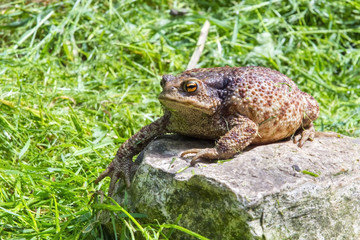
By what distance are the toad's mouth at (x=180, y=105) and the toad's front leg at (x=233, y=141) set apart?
0.22 meters

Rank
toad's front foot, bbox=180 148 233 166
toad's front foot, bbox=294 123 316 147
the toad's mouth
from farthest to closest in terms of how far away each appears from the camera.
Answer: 1. toad's front foot, bbox=294 123 316 147
2. the toad's mouth
3. toad's front foot, bbox=180 148 233 166

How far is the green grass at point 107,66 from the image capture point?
13.5ft

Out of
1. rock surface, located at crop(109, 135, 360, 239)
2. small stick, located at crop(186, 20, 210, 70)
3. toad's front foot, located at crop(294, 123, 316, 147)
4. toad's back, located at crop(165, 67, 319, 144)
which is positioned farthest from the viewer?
small stick, located at crop(186, 20, 210, 70)

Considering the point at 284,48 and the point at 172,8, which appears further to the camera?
the point at 172,8

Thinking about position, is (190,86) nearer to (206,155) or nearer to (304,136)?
(206,155)

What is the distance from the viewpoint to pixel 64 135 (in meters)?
4.74

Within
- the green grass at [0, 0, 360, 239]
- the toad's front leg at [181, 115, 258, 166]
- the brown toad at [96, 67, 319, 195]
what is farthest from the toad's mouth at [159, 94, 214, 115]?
the green grass at [0, 0, 360, 239]

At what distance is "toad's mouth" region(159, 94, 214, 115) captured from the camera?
3105 mm

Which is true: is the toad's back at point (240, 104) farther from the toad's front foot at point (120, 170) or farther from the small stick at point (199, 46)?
the small stick at point (199, 46)

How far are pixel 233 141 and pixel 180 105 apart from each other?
464mm

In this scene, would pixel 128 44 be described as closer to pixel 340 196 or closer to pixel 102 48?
pixel 102 48

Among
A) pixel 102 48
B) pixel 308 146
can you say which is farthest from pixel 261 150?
pixel 102 48

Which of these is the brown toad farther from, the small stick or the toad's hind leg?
the small stick

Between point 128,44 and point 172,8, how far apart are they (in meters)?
1.67
